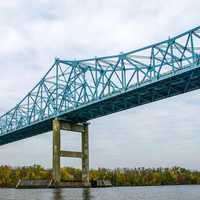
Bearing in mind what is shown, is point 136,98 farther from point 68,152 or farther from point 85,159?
point 85,159

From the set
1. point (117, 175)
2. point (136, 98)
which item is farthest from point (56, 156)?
point (117, 175)

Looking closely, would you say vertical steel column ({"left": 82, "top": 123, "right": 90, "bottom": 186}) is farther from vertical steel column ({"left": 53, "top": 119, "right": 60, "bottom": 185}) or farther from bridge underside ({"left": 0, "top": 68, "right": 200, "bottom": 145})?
vertical steel column ({"left": 53, "top": 119, "right": 60, "bottom": 185})

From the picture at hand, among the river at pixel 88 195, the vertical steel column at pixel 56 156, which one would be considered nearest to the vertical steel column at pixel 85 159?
the vertical steel column at pixel 56 156

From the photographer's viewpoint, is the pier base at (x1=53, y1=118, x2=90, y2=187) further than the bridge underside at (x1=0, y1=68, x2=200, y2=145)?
Yes

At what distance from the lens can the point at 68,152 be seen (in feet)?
235

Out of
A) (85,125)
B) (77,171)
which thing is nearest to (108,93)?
(85,125)

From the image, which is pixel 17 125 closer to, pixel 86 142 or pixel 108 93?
pixel 86 142

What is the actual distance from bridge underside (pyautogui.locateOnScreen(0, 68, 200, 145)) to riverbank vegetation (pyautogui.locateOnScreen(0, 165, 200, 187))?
2970cm

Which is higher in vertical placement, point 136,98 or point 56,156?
point 136,98

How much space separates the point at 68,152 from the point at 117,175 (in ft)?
189

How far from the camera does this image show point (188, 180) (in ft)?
491

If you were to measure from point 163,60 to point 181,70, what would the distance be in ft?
12.2

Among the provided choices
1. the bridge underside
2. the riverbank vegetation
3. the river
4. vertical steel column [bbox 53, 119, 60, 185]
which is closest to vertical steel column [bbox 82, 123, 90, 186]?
the bridge underside

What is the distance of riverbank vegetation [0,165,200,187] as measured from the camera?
113438mm
